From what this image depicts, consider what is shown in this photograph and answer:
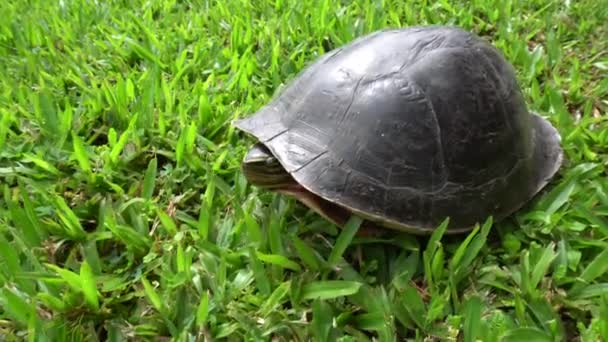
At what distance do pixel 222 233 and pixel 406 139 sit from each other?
31.8 inches

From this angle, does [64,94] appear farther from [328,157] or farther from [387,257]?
[387,257]

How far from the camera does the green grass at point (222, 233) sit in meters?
1.75

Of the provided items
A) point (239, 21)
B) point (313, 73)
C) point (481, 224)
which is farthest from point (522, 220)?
point (239, 21)

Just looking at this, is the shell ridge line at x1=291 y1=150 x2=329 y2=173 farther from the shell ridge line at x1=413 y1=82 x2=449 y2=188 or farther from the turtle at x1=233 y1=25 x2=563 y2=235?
the shell ridge line at x1=413 y1=82 x2=449 y2=188

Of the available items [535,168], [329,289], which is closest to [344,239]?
[329,289]

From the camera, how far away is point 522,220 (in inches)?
82.7

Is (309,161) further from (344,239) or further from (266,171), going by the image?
(344,239)

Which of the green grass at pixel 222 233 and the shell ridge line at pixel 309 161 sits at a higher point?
the shell ridge line at pixel 309 161

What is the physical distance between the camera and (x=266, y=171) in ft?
6.48

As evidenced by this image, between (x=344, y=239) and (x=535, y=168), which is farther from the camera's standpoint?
(x=535, y=168)

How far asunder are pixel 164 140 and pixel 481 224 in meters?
1.48

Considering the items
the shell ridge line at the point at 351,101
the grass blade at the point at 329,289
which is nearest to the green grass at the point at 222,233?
the grass blade at the point at 329,289

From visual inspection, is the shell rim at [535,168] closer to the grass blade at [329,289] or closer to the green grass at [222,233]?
the green grass at [222,233]

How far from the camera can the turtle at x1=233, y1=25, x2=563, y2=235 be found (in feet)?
6.10
